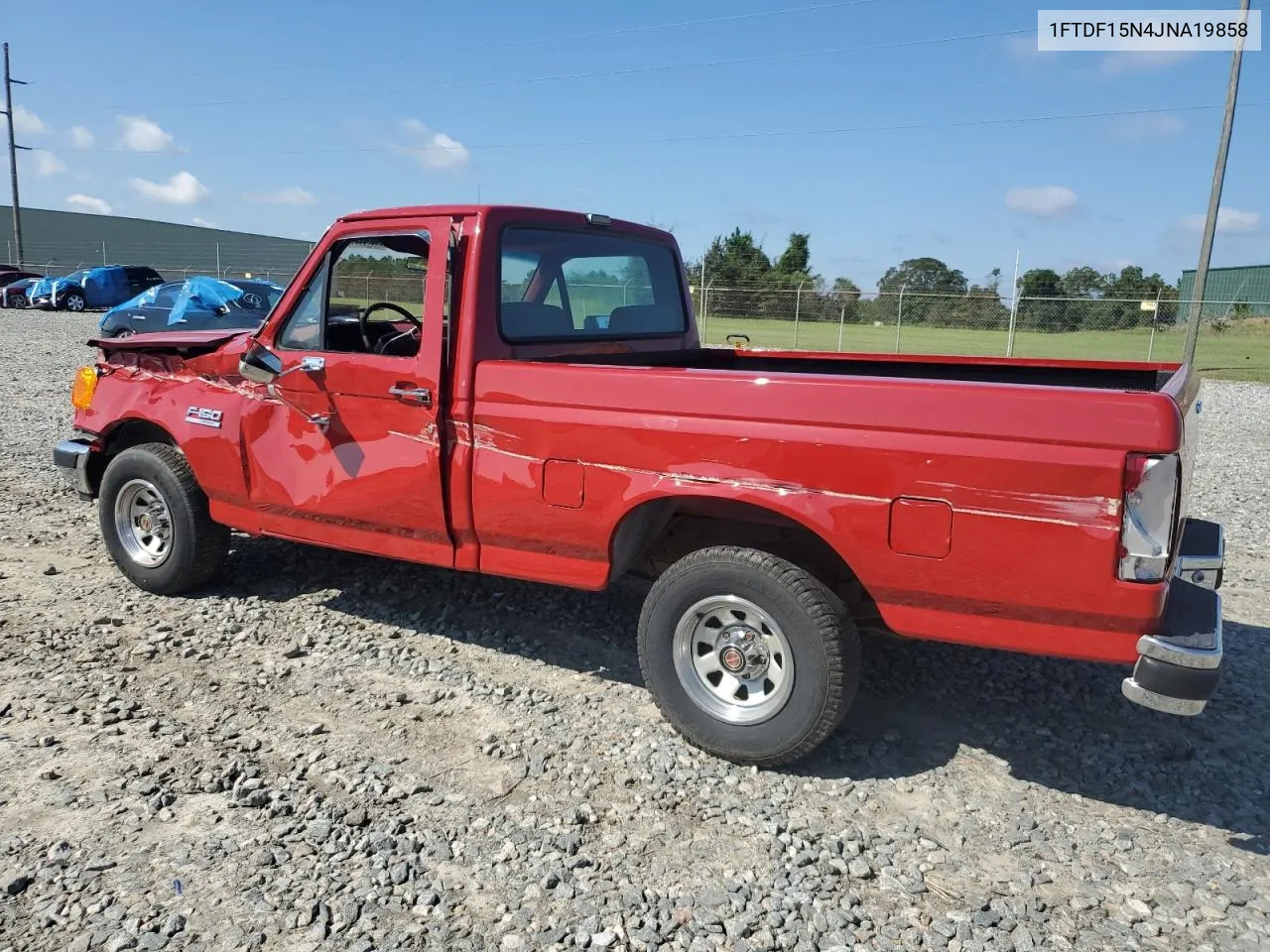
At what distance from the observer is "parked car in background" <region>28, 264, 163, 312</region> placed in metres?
29.5

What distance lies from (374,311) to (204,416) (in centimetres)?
103

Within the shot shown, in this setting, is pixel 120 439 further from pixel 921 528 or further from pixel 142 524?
pixel 921 528

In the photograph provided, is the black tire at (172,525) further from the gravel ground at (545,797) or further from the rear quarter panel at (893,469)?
the rear quarter panel at (893,469)

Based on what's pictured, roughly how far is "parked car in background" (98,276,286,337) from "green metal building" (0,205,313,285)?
1277 inches

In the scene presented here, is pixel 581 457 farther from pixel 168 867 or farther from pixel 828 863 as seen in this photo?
pixel 168 867

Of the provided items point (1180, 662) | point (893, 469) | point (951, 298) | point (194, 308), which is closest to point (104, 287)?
point (194, 308)

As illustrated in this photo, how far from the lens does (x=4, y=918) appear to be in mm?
2650

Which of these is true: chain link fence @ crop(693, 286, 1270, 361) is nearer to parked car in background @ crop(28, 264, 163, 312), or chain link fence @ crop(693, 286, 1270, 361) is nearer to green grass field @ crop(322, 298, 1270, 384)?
green grass field @ crop(322, 298, 1270, 384)

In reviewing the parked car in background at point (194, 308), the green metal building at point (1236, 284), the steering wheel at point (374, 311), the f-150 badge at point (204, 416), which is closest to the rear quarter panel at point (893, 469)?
the steering wheel at point (374, 311)

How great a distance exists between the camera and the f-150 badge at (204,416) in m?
4.74

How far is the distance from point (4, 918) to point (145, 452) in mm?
2889

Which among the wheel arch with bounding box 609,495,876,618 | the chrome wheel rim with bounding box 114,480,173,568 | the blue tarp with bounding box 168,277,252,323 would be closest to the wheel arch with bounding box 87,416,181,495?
the chrome wheel rim with bounding box 114,480,173,568

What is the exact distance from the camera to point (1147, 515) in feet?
9.19

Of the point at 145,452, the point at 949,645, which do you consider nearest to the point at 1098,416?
the point at 949,645
